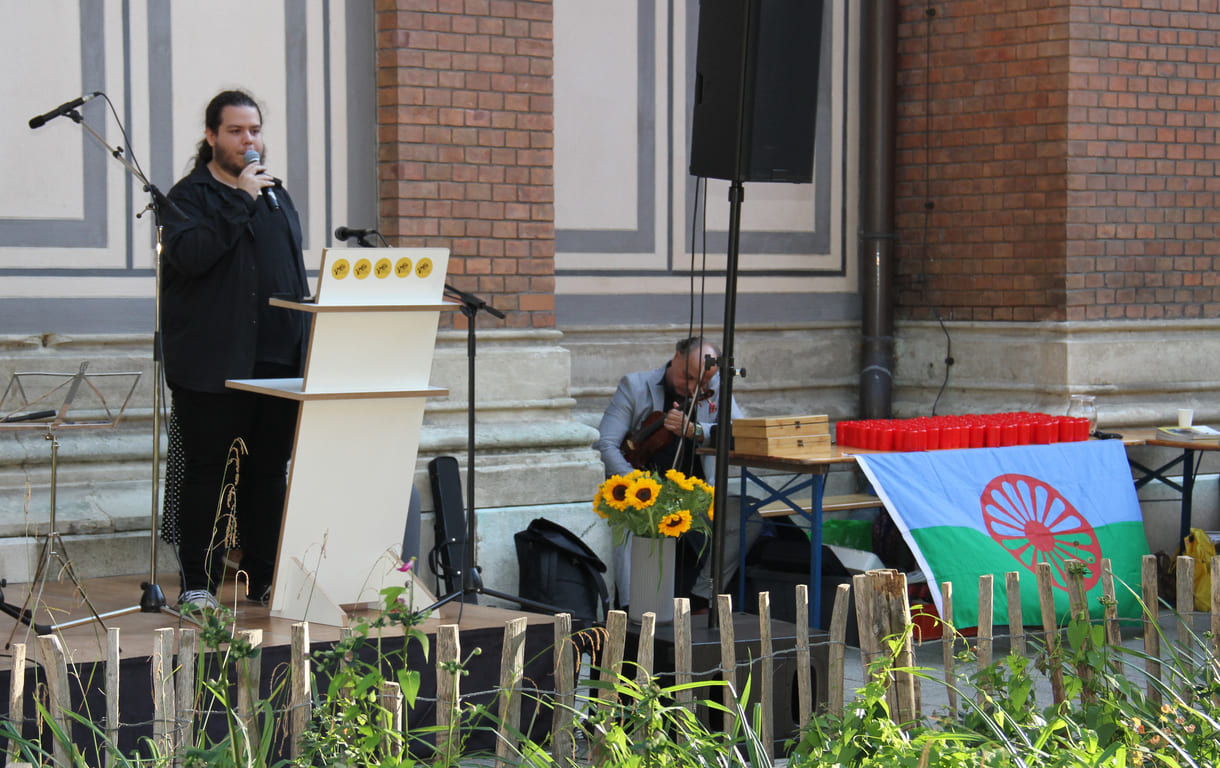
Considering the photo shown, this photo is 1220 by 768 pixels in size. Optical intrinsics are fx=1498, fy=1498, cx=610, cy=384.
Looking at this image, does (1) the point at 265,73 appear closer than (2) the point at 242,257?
No

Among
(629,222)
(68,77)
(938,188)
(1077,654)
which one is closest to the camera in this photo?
(1077,654)

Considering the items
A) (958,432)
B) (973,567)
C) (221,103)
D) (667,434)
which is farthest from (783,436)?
(221,103)

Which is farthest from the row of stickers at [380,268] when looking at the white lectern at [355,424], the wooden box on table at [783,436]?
the wooden box on table at [783,436]

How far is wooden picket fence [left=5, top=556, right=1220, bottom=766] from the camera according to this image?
297 centimetres

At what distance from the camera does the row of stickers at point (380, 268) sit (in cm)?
424

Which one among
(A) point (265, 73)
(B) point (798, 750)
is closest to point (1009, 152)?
(A) point (265, 73)

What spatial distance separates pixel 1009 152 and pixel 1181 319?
48.3 inches

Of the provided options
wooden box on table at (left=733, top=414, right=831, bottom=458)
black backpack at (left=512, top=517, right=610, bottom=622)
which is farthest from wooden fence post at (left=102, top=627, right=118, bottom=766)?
wooden box on table at (left=733, top=414, right=831, bottom=458)

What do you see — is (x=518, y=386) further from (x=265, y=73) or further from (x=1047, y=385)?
(x=1047, y=385)

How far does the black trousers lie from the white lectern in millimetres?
239

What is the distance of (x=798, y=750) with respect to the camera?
315cm

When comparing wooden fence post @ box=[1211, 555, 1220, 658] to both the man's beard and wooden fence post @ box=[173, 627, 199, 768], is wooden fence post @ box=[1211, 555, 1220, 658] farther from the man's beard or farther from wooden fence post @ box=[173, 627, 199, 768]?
the man's beard

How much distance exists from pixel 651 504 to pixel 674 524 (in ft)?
0.31

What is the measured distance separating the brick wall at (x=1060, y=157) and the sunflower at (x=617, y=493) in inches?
134
